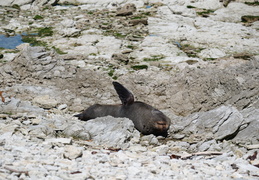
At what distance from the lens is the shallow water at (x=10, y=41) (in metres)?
16.6

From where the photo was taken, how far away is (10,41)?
17.6 meters

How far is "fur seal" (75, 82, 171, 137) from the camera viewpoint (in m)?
8.18

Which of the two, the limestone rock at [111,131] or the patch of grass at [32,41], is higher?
the limestone rock at [111,131]

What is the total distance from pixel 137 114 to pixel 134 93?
1.90m

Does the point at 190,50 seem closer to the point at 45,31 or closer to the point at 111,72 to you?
the point at 111,72

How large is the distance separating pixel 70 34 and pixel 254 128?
13.7 metres

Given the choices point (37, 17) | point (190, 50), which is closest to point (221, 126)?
point (190, 50)

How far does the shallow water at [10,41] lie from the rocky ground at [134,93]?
57 centimetres

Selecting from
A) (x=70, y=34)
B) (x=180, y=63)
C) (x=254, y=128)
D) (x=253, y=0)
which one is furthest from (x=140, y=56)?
(x=253, y=0)

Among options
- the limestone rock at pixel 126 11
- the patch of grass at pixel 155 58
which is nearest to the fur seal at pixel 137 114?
the patch of grass at pixel 155 58

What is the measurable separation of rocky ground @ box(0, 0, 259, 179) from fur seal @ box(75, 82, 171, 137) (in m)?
0.29

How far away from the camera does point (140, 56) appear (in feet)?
50.0

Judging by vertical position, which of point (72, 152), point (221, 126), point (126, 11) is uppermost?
point (72, 152)

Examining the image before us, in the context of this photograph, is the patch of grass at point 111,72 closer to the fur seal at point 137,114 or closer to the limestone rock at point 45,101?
the fur seal at point 137,114
